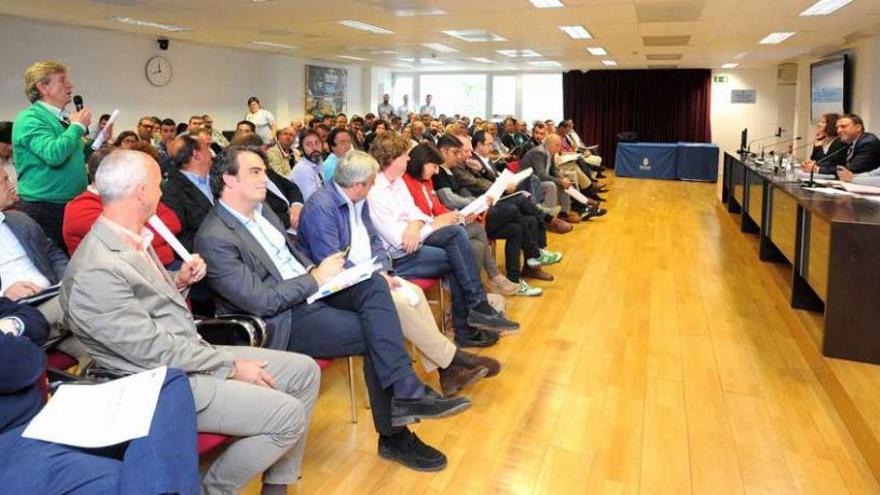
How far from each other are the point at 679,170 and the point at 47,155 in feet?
38.1

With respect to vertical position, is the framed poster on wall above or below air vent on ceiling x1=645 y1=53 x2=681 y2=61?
below

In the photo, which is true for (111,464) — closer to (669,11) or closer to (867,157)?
A: (867,157)

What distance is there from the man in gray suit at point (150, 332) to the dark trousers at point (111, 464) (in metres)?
0.26

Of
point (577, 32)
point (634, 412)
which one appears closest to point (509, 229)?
point (634, 412)

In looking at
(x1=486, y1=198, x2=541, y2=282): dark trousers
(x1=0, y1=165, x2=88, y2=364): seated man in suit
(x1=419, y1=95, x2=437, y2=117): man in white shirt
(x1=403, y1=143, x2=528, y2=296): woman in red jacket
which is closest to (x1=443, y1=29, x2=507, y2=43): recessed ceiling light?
(x1=486, y1=198, x2=541, y2=282): dark trousers

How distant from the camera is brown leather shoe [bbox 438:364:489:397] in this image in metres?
2.82

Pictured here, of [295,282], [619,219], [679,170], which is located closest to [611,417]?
[295,282]

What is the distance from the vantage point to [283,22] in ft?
27.1

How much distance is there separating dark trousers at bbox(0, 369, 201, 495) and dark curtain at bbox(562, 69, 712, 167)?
53.0 ft

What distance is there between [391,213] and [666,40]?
7746 mm

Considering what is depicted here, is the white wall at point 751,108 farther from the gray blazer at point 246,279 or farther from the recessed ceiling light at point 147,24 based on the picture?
the gray blazer at point 246,279

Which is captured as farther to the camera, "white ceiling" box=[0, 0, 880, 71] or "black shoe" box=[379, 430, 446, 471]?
"white ceiling" box=[0, 0, 880, 71]

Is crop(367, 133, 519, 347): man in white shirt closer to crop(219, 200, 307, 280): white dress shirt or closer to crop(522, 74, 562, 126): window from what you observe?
crop(219, 200, 307, 280): white dress shirt

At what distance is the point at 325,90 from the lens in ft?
50.0
